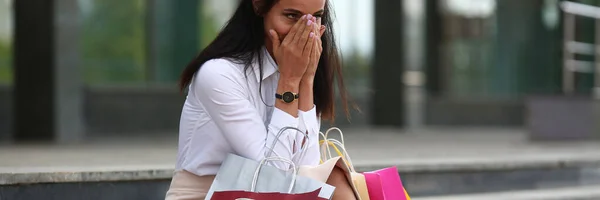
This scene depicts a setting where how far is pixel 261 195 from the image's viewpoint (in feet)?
9.02

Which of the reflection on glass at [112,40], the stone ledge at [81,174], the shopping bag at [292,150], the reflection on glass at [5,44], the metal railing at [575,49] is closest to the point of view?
the shopping bag at [292,150]

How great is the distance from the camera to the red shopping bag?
2.74 m

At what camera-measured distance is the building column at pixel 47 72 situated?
1067 cm

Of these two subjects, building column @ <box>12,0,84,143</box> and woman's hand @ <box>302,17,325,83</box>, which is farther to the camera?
building column @ <box>12,0,84,143</box>

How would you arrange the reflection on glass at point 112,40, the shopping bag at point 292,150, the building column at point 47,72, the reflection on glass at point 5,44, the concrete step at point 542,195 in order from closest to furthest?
the shopping bag at point 292,150 → the concrete step at point 542,195 → the building column at point 47,72 → the reflection on glass at point 5,44 → the reflection on glass at point 112,40

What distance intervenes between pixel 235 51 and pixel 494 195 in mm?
3631

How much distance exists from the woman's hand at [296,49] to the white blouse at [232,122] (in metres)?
0.11

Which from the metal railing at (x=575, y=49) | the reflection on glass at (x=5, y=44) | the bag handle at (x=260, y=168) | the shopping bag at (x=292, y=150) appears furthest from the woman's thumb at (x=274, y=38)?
the reflection on glass at (x=5, y=44)

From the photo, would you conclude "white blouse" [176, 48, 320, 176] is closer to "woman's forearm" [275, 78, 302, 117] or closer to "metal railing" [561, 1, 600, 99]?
"woman's forearm" [275, 78, 302, 117]

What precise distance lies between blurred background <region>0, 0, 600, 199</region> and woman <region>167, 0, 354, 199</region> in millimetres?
3348

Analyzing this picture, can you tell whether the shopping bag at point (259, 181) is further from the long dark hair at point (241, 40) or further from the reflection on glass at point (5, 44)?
the reflection on glass at point (5, 44)

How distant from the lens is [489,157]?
23.1ft

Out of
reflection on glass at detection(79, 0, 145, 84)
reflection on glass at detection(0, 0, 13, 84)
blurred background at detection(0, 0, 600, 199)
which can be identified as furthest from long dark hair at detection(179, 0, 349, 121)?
reflection on glass at detection(79, 0, 145, 84)

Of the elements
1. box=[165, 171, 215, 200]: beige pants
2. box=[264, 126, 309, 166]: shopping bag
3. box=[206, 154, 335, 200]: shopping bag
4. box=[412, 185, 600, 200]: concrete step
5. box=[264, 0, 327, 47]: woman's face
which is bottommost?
box=[412, 185, 600, 200]: concrete step
